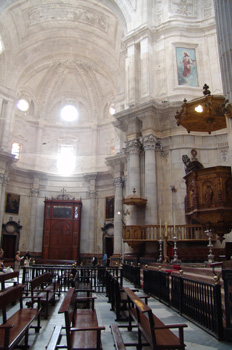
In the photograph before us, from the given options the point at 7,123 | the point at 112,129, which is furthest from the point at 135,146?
the point at 7,123

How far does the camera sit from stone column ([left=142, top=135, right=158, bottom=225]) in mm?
14609

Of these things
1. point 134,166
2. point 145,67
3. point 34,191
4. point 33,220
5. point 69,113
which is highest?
point 69,113

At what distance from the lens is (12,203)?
24.8m

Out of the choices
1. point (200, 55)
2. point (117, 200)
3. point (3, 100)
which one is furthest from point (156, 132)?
point (3, 100)

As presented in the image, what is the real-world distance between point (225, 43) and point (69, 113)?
24555 mm

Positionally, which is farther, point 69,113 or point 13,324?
point 69,113

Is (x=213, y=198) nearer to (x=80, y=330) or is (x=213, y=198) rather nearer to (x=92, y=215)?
(x=80, y=330)

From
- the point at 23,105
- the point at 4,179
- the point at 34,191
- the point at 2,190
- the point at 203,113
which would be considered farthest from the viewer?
the point at 23,105

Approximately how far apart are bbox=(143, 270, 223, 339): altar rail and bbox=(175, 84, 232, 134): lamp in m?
5.27

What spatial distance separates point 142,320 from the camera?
4.00 meters

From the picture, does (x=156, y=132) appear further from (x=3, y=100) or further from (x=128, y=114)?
(x=3, y=100)

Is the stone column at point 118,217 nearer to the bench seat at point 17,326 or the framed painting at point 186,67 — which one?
the framed painting at point 186,67

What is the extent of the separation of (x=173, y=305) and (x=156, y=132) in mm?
10787

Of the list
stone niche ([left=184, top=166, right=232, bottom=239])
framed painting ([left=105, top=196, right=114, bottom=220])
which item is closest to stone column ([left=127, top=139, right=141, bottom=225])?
stone niche ([left=184, top=166, right=232, bottom=239])
